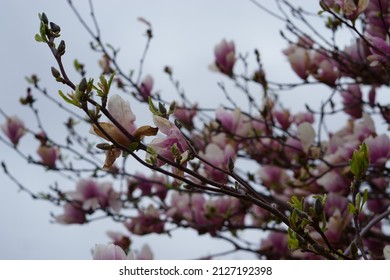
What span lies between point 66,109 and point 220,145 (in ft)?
2.28

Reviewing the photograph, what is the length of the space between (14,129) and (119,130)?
1.65m

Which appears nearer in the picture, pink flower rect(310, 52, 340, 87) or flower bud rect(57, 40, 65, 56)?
flower bud rect(57, 40, 65, 56)

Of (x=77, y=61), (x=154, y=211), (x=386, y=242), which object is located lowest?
(x=386, y=242)

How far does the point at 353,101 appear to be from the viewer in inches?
87.7

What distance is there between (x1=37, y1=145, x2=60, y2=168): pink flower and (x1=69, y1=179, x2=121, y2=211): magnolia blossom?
0.67 feet

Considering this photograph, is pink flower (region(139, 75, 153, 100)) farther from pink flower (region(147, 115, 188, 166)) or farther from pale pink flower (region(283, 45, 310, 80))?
pink flower (region(147, 115, 188, 166))

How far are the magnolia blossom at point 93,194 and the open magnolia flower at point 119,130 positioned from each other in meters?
1.27

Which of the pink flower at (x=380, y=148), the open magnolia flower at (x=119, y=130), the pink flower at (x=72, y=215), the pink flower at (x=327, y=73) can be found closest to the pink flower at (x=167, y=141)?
the open magnolia flower at (x=119, y=130)

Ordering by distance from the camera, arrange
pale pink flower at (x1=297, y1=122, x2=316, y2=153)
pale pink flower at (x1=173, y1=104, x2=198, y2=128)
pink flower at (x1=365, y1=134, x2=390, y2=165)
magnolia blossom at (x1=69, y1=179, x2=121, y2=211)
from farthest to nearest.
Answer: pale pink flower at (x1=173, y1=104, x2=198, y2=128) → magnolia blossom at (x1=69, y1=179, x2=121, y2=211) → pale pink flower at (x1=297, y1=122, x2=316, y2=153) → pink flower at (x1=365, y1=134, x2=390, y2=165)

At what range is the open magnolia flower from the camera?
2.68 ft

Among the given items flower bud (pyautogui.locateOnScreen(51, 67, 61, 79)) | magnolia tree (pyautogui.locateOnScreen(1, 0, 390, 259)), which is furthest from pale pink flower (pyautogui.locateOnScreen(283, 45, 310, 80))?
flower bud (pyautogui.locateOnScreen(51, 67, 61, 79))
